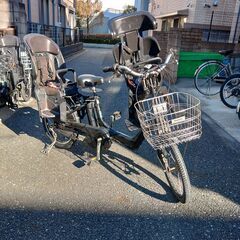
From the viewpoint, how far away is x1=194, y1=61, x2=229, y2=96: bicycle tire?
5859mm

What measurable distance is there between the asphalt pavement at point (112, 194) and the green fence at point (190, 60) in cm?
415

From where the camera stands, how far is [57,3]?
1772 centimetres

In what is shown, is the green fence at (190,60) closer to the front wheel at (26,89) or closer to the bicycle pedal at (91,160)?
the front wheel at (26,89)

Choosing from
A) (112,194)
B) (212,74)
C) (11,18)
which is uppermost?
(11,18)

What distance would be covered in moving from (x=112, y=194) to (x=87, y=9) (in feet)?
102

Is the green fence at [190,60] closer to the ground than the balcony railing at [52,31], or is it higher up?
closer to the ground

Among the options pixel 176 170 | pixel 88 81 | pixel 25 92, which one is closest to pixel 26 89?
pixel 25 92

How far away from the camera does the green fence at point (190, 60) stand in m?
7.32

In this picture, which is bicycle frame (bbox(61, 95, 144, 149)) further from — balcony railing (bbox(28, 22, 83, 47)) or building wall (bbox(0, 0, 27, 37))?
balcony railing (bbox(28, 22, 83, 47))

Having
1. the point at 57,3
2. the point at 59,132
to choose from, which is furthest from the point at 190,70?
the point at 57,3

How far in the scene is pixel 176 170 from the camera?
2391 millimetres

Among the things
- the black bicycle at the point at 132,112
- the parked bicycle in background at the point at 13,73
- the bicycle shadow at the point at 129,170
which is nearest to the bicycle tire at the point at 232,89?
the black bicycle at the point at 132,112

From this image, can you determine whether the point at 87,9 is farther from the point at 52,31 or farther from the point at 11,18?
the point at 11,18

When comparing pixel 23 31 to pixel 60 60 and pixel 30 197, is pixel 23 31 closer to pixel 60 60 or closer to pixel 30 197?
pixel 60 60
